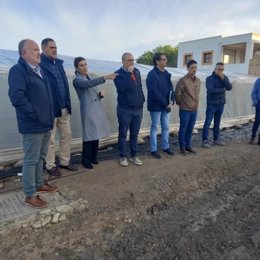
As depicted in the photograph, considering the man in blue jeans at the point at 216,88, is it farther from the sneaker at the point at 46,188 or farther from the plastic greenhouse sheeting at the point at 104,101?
the sneaker at the point at 46,188

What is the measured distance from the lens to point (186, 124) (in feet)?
18.2

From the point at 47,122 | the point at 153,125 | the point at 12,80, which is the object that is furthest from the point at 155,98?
the point at 12,80

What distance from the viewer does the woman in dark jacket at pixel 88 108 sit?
4344mm

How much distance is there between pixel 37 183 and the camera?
3.53 m

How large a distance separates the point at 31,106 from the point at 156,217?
6.50 feet

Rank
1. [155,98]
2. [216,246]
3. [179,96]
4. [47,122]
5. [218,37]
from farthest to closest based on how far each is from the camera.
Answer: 1. [218,37]
2. [179,96]
3. [155,98]
4. [47,122]
5. [216,246]

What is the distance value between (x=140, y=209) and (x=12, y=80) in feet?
7.10

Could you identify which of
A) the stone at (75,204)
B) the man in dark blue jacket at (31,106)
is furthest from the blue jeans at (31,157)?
the stone at (75,204)

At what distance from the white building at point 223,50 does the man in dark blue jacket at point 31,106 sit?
980 inches

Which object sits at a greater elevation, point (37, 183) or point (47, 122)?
point (47, 122)

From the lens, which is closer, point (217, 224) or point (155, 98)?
point (217, 224)

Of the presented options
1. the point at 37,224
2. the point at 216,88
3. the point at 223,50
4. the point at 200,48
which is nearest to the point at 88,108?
the point at 37,224

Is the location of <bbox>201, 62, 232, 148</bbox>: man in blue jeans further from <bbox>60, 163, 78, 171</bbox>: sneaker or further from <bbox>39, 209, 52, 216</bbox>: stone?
<bbox>39, 209, 52, 216</bbox>: stone

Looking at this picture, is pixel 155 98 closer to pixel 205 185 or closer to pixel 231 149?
pixel 205 185
